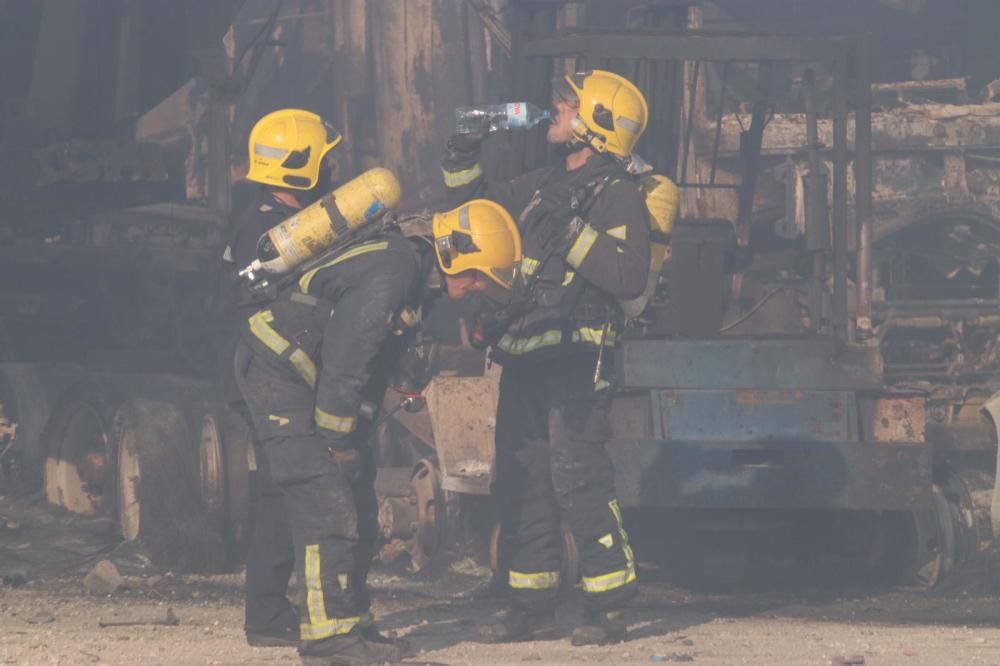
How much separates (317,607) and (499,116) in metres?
1.99

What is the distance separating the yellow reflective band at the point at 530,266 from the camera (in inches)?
256

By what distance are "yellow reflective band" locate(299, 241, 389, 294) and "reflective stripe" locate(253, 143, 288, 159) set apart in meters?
0.49

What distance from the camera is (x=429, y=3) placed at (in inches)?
646

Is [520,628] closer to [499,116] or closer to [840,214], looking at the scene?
[499,116]

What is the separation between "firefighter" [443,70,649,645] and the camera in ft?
21.2

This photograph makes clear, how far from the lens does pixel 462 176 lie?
6.59 m

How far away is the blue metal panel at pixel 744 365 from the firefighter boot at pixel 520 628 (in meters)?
1.48

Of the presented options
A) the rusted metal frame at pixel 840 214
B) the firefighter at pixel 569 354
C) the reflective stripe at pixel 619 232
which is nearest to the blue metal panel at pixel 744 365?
the rusted metal frame at pixel 840 214

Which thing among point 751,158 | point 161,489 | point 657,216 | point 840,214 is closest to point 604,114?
point 657,216

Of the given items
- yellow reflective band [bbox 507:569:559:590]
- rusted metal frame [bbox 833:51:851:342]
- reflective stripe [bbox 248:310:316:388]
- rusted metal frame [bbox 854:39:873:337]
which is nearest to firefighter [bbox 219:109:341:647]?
reflective stripe [bbox 248:310:316:388]

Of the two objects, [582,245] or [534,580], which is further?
[534,580]

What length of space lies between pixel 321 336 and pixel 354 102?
36.2ft

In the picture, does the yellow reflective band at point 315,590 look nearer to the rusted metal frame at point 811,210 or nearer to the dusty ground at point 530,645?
the dusty ground at point 530,645

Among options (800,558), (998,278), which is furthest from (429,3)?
(800,558)
